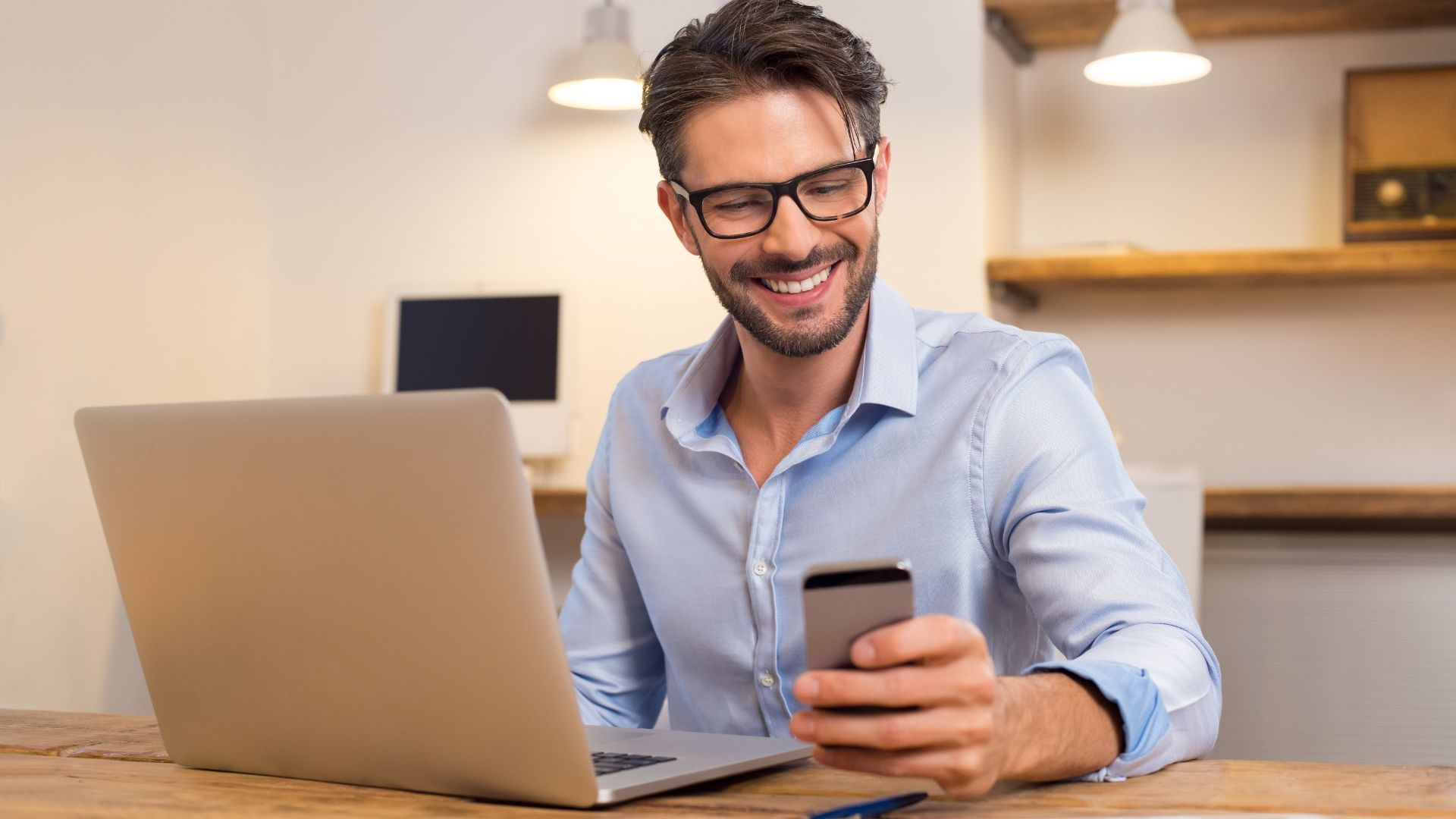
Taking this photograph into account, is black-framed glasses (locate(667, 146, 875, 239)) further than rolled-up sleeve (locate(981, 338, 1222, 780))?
Yes

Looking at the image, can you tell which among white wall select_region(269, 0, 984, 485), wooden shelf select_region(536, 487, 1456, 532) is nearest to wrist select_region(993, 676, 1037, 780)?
wooden shelf select_region(536, 487, 1456, 532)

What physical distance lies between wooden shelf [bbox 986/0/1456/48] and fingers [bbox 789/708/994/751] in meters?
2.37

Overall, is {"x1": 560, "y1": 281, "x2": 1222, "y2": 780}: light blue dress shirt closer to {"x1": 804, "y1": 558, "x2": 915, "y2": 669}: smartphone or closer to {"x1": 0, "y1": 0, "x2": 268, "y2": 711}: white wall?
{"x1": 804, "y1": 558, "x2": 915, "y2": 669}: smartphone

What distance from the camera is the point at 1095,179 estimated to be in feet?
10.4

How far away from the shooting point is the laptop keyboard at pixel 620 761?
0.88 meters

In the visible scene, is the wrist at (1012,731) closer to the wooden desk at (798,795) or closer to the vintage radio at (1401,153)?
the wooden desk at (798,795)

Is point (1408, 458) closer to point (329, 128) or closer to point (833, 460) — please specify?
point (833, 460)

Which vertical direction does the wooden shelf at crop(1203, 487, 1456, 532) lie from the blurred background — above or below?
below

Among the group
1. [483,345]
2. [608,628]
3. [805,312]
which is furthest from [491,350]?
[805,312]

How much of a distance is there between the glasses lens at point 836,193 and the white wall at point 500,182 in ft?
5.34

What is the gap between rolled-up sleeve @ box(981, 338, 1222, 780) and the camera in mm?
896

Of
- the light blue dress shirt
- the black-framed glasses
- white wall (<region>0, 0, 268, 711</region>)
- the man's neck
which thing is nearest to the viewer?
the light blue dress shirt

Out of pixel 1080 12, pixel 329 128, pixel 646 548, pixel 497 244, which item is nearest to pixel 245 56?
pixel 329 128

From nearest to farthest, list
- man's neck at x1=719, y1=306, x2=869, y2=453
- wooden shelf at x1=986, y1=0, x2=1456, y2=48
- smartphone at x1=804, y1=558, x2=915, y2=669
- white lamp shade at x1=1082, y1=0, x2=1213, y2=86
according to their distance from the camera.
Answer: smartphone at x1=804, y1=558, x2=915, y2=669 < man's neck at x1=719, y1=306, x2=869, y2=453 < white lamp shade at x1=1082, y1=0, x2=1213, y2=86 < wooden shelf at x1=986, y1=0, x2=1456, y2=48
